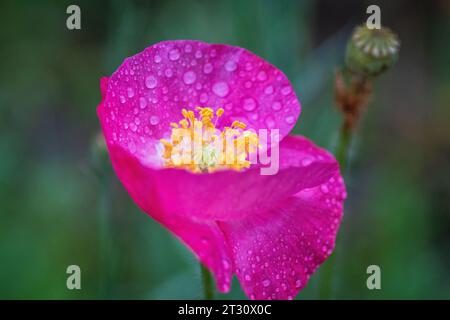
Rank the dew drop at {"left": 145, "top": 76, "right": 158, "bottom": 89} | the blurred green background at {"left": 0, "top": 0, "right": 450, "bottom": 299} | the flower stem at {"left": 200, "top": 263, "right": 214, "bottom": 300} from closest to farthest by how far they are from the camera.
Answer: the flower stem at {"left": 200, "top": 263, "right": 214, "bottom": 300}
the dew drop at {"left": 145, "top": 76, "right": 158, "bottom": 89}
the blurred green background at {"left": 0, "top": 0, "right": 450, "bottom": 299}

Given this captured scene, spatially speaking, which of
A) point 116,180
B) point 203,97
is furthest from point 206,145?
point 116,180

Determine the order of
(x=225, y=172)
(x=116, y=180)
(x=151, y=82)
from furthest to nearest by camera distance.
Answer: (x=116, y=180)
(x=151, y=82)
(x=225, y=172)

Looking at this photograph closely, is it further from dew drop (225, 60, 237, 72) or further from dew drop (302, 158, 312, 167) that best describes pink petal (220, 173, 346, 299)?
dew drop (225, 60, 237, 72)

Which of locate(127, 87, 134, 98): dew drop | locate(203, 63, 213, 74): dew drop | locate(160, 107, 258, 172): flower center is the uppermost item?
locate(203, 63, 213, 74): dew drop

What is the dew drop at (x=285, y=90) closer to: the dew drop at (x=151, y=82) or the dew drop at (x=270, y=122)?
the dew drop at (x=270, y=122)

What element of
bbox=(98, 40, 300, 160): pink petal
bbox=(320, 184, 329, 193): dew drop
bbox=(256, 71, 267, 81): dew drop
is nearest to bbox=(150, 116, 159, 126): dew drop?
bbox=(98, 40, 300, 160): pink petal

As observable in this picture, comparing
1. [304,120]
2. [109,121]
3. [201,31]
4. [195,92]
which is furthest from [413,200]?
[109,121]

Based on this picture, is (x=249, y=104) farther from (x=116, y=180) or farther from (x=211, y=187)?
(x=116, y=180)
